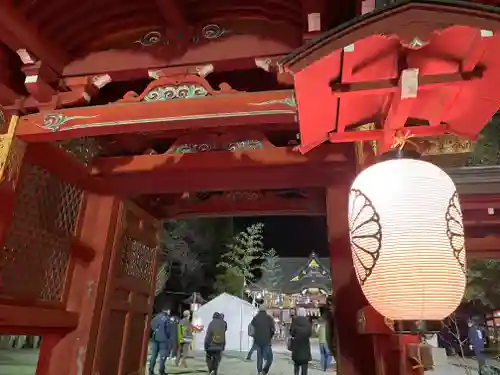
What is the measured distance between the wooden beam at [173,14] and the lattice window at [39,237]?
5.85 ft

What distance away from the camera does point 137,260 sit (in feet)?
16.7

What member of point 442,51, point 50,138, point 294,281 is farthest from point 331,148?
point 294,281

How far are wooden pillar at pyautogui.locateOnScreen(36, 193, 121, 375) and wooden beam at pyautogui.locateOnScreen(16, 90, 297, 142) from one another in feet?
4.60

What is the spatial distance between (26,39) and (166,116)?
1.31 metres

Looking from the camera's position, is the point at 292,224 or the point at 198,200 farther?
the point at 292,224

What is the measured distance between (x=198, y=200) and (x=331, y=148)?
7.31 feet

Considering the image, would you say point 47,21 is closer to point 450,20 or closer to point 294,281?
point 450,20

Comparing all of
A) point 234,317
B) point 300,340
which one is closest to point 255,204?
point 300,340

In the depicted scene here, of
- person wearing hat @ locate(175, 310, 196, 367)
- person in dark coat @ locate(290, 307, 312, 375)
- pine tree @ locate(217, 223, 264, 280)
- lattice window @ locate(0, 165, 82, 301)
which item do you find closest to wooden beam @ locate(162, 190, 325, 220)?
lattice window @ locate(0, 165, 82, 301)

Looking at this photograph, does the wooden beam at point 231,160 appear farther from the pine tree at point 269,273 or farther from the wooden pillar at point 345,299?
the pine tree at point 269,273

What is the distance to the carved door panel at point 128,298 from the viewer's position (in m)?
4.30

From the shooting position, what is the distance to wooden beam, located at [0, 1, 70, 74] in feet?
9.53

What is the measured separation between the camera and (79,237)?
433 centimetres

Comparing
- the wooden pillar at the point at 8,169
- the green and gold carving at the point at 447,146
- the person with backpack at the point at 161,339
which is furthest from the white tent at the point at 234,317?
the wooden pillar at the point at 8,169
